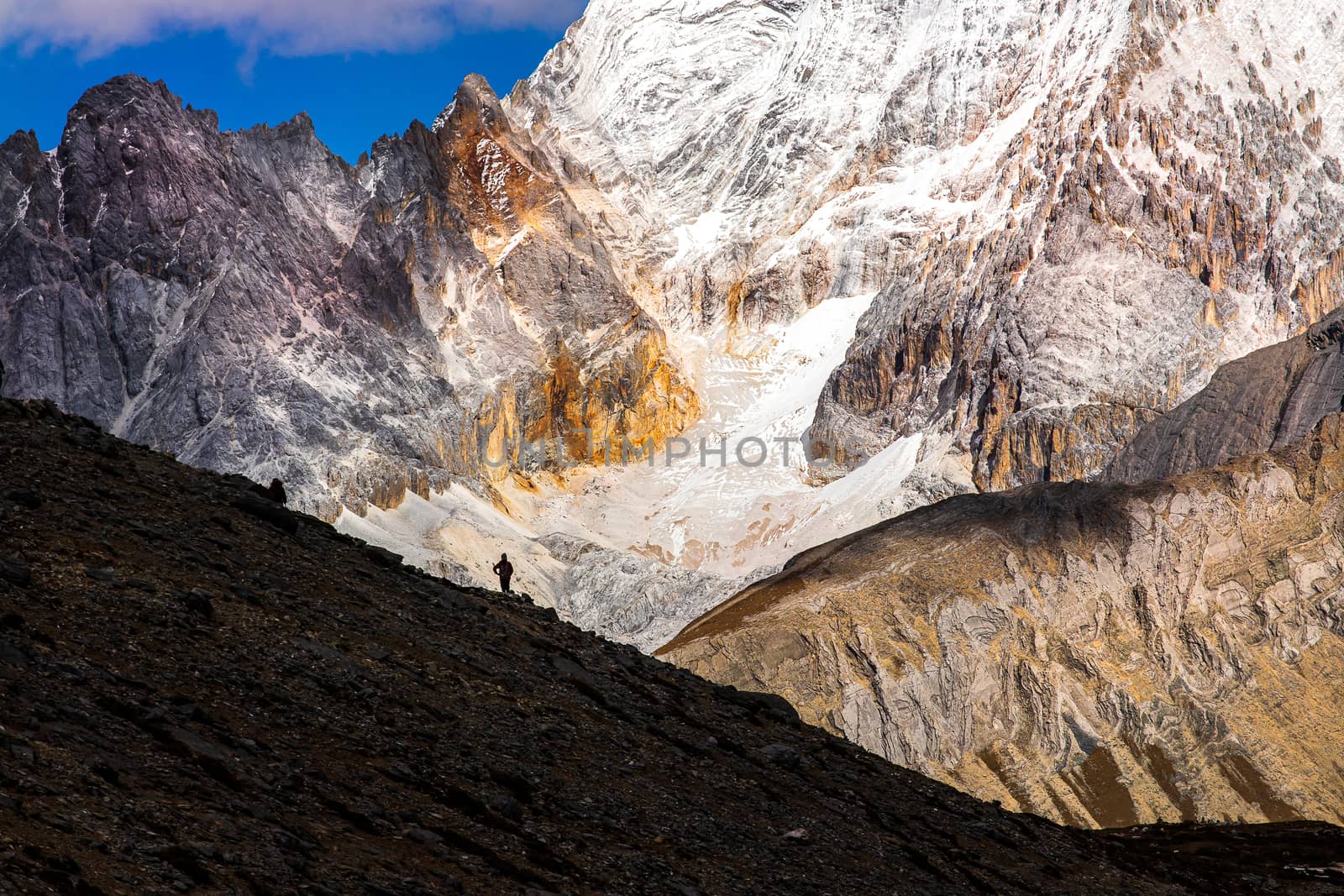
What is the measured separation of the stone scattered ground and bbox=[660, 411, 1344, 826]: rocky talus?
71118 mm


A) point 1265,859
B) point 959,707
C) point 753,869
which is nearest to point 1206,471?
point 959,707

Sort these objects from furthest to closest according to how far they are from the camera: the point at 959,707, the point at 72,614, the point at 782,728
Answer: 1. the point at 959,707
2. the point at 782,728
3. the point at 72,614

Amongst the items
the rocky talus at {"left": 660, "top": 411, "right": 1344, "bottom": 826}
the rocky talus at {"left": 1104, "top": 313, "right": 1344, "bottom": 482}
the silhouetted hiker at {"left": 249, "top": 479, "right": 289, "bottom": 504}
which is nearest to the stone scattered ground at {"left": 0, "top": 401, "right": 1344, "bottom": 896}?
the silhouetted hiker at {"left": 249, "top": 479, "right": 289, "bottom": 504}

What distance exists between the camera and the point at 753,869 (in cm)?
2564

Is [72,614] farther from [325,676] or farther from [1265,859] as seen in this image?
[1265,859]

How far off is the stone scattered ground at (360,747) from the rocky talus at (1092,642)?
2800 inches

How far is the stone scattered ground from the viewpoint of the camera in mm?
20438

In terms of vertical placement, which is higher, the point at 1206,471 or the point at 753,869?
the point at 1206,471

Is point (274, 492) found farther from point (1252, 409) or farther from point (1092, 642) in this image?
point (1252, 409)

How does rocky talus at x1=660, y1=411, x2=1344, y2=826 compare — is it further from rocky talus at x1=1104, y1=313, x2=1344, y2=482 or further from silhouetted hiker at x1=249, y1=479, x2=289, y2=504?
silhouetted hiker at x1=249, y1=479, x2=289, y2=504

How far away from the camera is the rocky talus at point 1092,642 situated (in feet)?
350

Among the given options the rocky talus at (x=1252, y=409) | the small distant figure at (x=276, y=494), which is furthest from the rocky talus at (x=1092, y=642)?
the small distant figure at (x=276, y=494)

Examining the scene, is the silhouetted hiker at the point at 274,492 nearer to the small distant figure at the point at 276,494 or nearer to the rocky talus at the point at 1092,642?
the small distant figure at the point at 276,494

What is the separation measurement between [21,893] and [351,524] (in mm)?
177993
